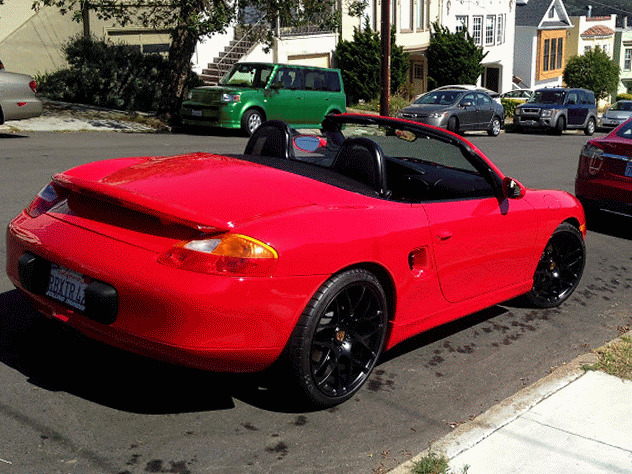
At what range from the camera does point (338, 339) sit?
4.30m

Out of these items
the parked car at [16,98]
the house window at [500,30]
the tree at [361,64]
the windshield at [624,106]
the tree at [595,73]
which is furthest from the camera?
the tree at [595,73]

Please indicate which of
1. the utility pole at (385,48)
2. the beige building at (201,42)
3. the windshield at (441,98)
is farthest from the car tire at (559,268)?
the windshield at (441,98)

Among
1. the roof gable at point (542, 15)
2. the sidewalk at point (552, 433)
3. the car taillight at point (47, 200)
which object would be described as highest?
the roof gable at point (542, 15)

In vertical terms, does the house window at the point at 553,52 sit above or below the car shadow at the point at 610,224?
above

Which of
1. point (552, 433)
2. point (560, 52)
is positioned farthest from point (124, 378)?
point (560, 52)

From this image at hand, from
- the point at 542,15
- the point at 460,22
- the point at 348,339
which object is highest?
the point at 542,15

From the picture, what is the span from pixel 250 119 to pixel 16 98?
20.6 ft

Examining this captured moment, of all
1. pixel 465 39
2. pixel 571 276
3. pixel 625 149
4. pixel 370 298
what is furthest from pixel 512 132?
pixel 370 298

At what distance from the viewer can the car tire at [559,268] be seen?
6.20 metres

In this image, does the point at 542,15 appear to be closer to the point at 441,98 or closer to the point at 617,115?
the point at 617,115

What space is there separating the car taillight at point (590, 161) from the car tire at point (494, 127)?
18.7 m

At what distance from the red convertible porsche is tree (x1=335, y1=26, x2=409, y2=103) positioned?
99.7 feet

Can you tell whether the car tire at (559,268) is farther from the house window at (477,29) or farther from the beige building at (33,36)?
the house window at (477,29)

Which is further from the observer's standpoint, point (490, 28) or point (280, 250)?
point (490, 28)
